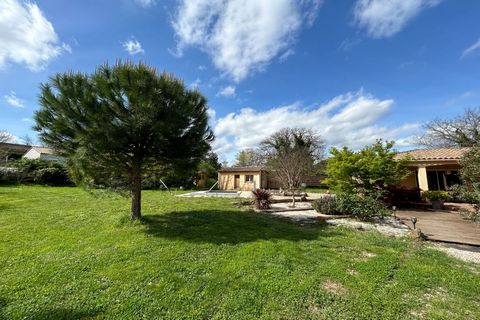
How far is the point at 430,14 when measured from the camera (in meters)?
8.06

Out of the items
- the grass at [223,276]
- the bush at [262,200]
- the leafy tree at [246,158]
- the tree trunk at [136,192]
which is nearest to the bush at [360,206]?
the grass at [223,276]

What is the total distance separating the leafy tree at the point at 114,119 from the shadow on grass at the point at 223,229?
6.90ft

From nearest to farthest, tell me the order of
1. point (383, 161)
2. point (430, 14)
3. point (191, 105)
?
point (191, 105), point (430, 14), point (383, 161)

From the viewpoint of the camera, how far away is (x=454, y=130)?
22828 millimetres

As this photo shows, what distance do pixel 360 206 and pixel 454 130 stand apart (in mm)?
22665

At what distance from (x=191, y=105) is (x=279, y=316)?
20.5 ft

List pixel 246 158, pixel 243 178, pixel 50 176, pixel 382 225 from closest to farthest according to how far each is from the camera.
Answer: pixel 382 225 < pixel 50 176 < pixel 243 178 < pixel 246 158

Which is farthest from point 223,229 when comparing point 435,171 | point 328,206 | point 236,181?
point 236,181

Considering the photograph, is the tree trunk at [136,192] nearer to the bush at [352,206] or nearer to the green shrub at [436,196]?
the bush at [352,206]

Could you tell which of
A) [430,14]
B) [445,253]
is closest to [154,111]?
[445,253]

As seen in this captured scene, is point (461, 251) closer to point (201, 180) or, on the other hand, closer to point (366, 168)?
point (366, 168)

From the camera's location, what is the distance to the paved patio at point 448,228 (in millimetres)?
6375

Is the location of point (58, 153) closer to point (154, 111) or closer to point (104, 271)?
point (154, 111)

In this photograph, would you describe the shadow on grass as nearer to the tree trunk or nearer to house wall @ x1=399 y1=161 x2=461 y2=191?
the tree trunk
